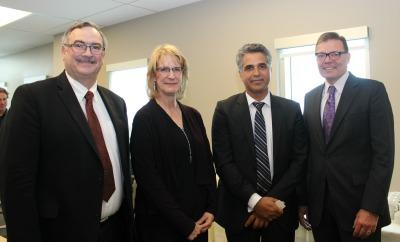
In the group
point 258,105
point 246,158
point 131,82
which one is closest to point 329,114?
point 258,105

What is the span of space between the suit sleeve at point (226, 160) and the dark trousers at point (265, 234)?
6.8 inches

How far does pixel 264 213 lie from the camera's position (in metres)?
1.87

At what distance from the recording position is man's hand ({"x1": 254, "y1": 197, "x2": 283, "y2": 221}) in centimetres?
185

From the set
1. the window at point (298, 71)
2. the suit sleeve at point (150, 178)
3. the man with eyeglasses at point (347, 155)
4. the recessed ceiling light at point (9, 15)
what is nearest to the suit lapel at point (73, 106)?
the suit sleeve at point (150, 178)

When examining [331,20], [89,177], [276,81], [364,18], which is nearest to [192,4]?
[276,81]

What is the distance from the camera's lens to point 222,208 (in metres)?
2.04

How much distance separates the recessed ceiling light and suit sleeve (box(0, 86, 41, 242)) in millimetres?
3822

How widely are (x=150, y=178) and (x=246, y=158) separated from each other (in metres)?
0.52

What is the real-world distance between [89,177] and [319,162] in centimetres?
113

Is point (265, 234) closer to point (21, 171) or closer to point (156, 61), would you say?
point (156, 61)

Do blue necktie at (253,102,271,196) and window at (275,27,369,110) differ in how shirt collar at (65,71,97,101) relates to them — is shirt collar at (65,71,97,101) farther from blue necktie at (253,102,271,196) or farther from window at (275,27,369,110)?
window at (275,27,369,110)

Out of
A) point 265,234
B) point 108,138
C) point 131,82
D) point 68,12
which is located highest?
point 68,12

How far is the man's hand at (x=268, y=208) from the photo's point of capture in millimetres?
1854

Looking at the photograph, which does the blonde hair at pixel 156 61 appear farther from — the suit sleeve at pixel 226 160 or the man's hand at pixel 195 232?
the man's hand at pixel 195 232
